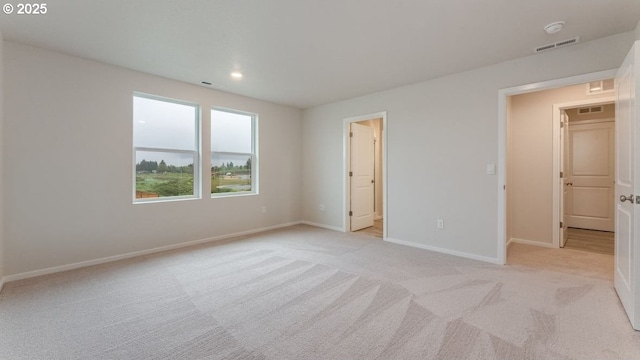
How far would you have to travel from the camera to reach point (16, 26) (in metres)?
2.54

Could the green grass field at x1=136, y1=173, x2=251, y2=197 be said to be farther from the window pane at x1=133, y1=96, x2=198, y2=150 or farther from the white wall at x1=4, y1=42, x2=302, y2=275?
the window pane at x1=133, y1=96, x2=198, y2=150

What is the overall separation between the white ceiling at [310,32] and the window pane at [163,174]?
4.01 feet

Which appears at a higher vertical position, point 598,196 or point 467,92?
point 467,92

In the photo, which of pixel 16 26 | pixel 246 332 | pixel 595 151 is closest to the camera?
pixel 246 332

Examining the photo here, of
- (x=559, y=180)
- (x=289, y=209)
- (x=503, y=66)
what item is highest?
(x=503, y=66)

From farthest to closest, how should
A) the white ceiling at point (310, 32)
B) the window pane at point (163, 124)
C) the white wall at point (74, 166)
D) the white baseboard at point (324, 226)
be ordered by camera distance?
the white baseboard at point (324, 226) < the window pane at point (163, 124) < the white wall at point (74, 166) < the white ceiling at point (310, 32)

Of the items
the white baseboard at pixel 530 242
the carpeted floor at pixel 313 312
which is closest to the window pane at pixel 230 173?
the carpeted floor at pixel 313 312

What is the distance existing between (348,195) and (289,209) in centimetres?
136

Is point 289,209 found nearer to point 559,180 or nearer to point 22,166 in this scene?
point 22,166

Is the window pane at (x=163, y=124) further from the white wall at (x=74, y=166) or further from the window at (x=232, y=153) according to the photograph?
the window at (x=232, y=153)

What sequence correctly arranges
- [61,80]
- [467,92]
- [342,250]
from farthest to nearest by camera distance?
[342,250] < [467,92] < [61,80]

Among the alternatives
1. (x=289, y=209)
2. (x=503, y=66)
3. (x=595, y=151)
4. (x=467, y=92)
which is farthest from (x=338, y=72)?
(x=595, y=151)

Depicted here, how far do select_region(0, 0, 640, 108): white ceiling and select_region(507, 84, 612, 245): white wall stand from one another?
5.04 ft

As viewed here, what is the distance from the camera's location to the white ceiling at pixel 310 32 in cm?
223
